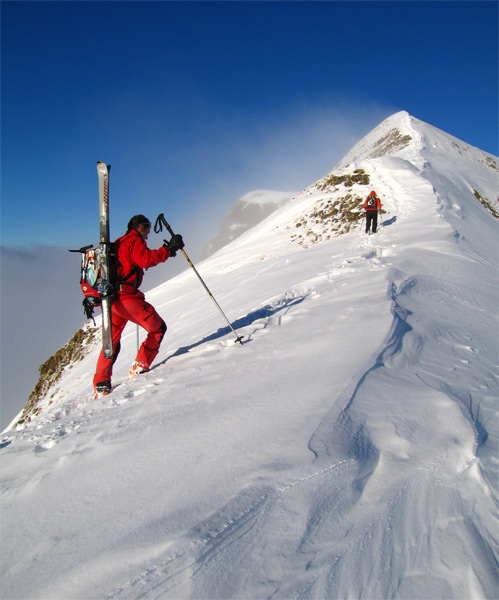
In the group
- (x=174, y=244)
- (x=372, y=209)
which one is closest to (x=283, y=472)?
(x=174, y=244)

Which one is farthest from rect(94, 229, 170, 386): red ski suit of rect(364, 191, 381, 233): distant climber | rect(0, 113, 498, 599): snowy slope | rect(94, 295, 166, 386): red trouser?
rect(364, 191, 381, 233): distant climber

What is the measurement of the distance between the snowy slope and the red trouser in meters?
0.36

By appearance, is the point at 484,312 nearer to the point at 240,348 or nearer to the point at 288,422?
the point at 240,348

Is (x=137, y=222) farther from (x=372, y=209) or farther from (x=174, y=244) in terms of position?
(x=372, y=209)

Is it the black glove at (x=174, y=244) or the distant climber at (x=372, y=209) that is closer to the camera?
the black glove at (x=174, y=244)

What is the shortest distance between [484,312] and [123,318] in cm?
563

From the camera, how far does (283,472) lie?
83.7 inches

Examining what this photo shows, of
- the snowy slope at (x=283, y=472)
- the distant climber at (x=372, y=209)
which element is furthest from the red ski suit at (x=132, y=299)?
the distant climber at (x=372, y=209)

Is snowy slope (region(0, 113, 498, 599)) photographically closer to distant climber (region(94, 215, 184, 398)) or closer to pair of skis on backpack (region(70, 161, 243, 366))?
distant climber (region(94, 215, 184, 398))

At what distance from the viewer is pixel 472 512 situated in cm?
180

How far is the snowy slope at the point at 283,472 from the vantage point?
5.26 feet

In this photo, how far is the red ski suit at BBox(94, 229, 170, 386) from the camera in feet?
15.7

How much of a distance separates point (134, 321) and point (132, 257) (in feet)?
3.19

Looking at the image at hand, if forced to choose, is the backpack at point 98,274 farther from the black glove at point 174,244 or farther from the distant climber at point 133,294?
the black glove at point 174,244
